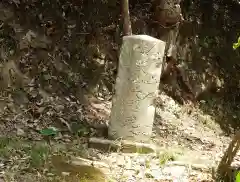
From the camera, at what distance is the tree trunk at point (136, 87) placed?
541 cm

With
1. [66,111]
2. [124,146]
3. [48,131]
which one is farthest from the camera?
[66,111]

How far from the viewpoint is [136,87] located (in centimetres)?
543

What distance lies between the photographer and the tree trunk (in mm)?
5410

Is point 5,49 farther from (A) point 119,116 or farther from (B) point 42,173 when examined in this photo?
(B) point 42,173

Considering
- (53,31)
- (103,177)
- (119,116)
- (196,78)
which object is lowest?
(103,177)

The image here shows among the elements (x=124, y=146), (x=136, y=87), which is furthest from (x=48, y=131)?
(x=136, y=87)

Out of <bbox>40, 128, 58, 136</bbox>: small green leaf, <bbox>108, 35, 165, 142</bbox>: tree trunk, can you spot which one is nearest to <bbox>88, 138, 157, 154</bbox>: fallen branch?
<bbox>108, 35, 165, 142</bbox>: tree trunk

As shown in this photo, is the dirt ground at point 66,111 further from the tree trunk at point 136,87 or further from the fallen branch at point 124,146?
the tree trunk at point 136,87

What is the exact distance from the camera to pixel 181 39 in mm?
8672

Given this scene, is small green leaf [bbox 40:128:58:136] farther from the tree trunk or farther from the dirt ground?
the tree trunk

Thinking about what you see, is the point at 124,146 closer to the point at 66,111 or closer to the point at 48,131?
the point at 48,131

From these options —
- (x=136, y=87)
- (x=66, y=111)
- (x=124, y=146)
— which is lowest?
(x=124, y=146)

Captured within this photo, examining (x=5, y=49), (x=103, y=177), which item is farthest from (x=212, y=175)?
(x=5, y=49)

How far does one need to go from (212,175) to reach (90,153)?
1.57 m
